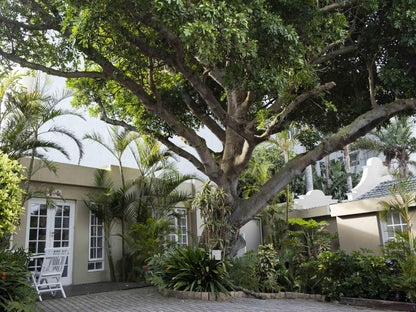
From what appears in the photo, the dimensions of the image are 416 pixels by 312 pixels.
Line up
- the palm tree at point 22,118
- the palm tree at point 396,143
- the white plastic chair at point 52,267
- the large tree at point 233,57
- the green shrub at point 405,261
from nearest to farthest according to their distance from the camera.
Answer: the large tree at point 233,57 → the green shrub at point 405,261 → the white plastic chair at point 52,267 → the palm tree at point 22,118 → the palm tree at point 396,143

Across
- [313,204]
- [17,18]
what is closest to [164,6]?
[17,18]

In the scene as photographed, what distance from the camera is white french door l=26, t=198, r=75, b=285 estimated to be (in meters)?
10.4

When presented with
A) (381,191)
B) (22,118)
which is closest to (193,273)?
(22,118)

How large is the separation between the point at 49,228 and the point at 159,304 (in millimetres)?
5017

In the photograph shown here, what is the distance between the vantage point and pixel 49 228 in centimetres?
1083

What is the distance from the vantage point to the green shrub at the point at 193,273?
8183 millimetres

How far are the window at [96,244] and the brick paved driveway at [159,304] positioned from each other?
3050 mm

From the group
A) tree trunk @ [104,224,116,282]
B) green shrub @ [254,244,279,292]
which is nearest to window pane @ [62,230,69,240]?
tree trunk @ [104,224,116,282]

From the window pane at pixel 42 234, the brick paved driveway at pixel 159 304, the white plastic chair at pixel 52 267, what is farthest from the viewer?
the window pane at pixel 42 234

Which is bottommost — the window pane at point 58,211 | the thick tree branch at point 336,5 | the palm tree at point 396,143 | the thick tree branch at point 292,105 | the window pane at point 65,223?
the window pane at point 65,223

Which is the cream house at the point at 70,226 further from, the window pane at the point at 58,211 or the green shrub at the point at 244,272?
the green shrub at the point at 244,272

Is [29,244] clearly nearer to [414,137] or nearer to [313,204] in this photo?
[313,204]

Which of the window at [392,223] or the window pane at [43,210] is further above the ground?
the window pane at [43,210]

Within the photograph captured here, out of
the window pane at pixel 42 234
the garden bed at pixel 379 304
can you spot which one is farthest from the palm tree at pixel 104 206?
the garden bed at pixel 379 304
